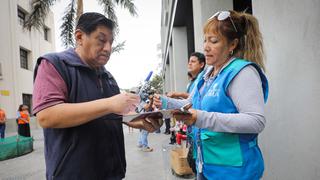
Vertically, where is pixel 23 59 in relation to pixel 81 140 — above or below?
above

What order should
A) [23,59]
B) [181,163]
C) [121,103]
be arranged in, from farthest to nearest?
[23,59] → [181,163] → [121,103]

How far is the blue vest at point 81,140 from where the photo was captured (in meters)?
1.44

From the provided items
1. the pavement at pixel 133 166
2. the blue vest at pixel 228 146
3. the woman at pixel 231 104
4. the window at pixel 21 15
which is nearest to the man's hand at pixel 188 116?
the woman at pixel 231 104

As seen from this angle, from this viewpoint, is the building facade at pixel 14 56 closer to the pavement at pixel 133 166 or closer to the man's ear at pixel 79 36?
the pavement at pixel 133 166

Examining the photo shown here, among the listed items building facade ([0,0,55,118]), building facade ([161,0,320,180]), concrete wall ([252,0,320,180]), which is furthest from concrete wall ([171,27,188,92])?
building facade ([0,0,55,118])

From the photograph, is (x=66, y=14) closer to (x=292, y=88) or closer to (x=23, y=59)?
(x=23, y=59)

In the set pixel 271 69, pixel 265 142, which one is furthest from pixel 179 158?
pixel 271 69

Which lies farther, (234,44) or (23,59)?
(23,59)

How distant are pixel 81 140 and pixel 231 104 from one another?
889 mm

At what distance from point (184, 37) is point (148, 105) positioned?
9.67m

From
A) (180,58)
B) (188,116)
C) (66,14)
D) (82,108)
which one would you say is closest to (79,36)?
(82,108)

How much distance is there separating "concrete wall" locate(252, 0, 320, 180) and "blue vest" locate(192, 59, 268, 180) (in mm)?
498

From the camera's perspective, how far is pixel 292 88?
2070mm

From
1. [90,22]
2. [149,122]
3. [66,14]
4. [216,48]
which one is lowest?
[149,122]
